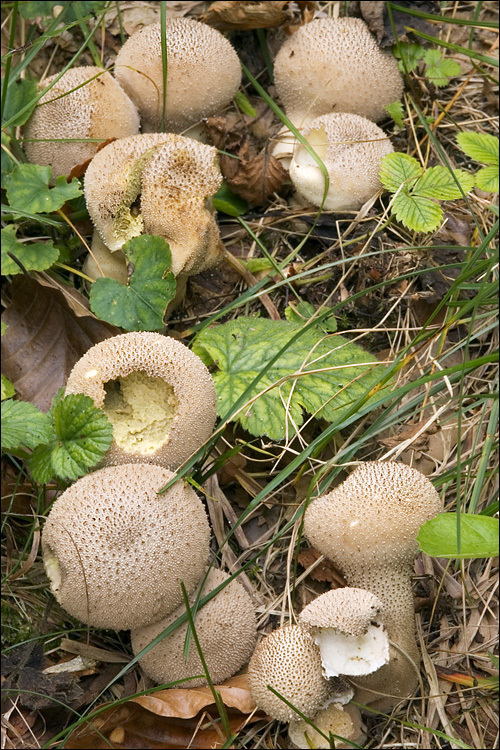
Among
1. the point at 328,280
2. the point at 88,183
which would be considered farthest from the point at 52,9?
the point at 328,280

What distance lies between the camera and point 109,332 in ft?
8.70

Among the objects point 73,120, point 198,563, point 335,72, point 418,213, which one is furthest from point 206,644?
point 335,72

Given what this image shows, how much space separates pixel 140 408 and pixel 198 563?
1.63ft

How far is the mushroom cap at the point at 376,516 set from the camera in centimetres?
216

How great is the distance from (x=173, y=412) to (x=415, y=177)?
3.77 ft

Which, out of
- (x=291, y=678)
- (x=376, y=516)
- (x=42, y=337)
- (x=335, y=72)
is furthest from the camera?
(x=335, y=72)

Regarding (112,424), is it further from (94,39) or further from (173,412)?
(94,39)

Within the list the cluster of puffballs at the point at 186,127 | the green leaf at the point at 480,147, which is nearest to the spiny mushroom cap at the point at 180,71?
the cluster of puffballs at the point at 186,127

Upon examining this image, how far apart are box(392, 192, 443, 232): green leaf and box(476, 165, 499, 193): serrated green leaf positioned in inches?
11.8

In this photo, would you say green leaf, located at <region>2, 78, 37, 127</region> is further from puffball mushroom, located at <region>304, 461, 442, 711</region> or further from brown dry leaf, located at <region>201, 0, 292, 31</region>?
puffball mushroom, located at <region>304, 461, 442, 711</region>

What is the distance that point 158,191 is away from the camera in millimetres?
2502

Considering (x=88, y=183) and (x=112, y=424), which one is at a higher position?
(x=88, y=183)

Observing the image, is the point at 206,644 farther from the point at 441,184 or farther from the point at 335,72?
the point at 335,72

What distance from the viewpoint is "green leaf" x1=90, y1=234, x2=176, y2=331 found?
251 cm
